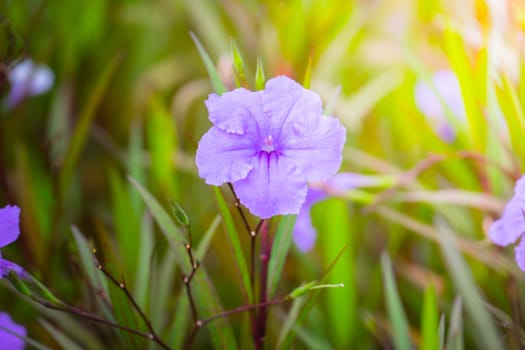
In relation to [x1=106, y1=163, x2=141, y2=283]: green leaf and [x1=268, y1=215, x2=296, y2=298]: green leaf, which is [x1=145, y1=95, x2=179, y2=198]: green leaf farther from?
[x1=268, y1=215, x2=296, y2=298]: green leaf

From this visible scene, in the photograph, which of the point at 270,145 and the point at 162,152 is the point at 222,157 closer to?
the point at 270,145

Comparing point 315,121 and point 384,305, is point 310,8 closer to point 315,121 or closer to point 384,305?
point 384,305

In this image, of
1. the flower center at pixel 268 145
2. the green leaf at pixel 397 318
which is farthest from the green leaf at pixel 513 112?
the flower center at pixel 268 145

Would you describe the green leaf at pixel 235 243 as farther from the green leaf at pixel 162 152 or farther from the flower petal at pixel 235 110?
the green leaf at pixel 162 152

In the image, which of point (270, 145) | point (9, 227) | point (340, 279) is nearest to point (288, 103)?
point (270, 145)

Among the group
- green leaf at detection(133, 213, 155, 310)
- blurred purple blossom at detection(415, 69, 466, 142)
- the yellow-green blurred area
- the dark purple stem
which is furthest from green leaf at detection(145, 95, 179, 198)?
blurred purple blossom at detection(415, 69, 466, 142)
